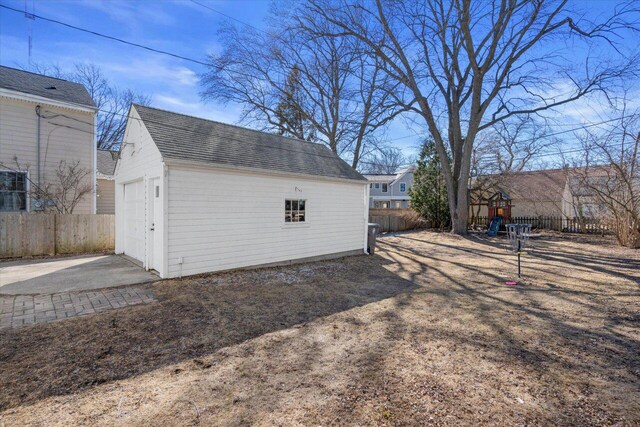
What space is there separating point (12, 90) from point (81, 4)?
19.4 ft

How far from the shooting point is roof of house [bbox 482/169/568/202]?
2453 centimetres

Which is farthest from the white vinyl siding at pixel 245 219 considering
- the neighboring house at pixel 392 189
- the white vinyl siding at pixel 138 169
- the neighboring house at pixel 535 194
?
the neighboring house at pixel 392 189

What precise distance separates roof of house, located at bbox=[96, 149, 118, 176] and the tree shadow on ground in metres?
11.1

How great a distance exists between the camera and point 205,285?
647cm

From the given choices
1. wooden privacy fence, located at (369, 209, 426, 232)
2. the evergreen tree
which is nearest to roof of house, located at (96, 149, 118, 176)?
wooden privacy fence, located at (369, 209, 426, 232)

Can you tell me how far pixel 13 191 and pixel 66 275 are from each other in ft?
19.7

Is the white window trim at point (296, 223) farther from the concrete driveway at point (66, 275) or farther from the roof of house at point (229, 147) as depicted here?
the concrete driveway at point (66, 275)

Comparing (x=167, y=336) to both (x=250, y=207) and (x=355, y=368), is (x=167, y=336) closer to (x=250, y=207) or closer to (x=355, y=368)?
(x=355, y=368)

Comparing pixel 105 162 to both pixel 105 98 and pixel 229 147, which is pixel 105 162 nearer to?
pixel 229 147

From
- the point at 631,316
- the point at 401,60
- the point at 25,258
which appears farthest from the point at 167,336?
the point at 401,60

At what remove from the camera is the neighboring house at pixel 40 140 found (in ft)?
33.1

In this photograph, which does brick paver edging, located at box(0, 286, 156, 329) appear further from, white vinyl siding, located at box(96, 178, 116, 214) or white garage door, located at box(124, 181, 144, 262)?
white vinyl siding, located at box(96, 178, 116, 214)

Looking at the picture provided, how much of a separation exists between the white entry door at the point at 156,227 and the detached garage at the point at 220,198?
22 millimetres

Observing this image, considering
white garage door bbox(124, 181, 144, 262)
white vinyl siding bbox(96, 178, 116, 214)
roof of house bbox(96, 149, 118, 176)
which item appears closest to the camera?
white garage door bbox(124, 181, 144, 262)
